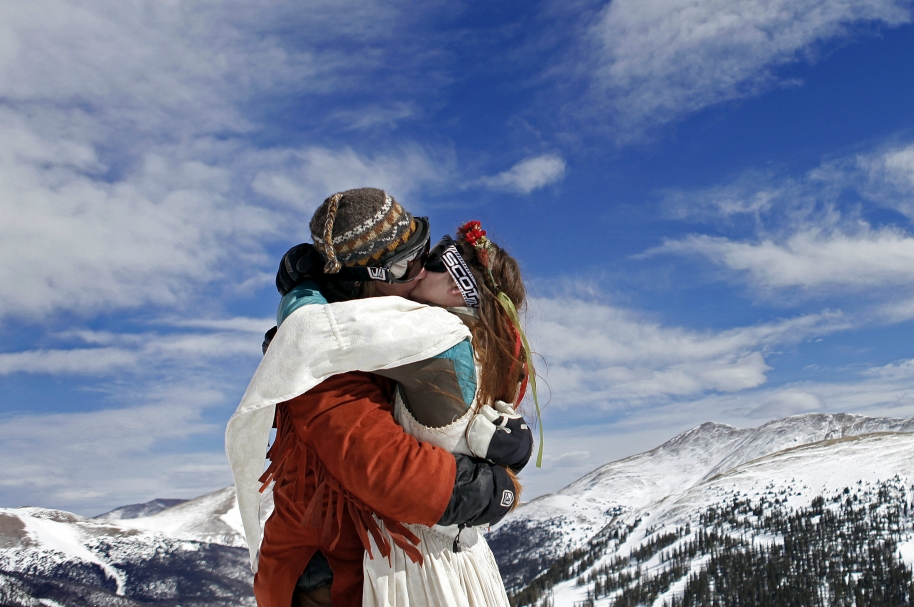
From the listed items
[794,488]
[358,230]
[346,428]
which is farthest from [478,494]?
[794,488]

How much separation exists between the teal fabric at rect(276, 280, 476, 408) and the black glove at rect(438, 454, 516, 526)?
0.24 meters

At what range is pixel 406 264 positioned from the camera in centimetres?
303

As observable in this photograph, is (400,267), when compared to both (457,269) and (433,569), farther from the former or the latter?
(433,569)

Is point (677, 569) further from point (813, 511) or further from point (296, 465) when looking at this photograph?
point (296, 465)

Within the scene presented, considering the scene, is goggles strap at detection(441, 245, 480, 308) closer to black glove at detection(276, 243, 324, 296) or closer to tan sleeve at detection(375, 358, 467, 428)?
tan sleeve at detection(375, 358, 467, 428)

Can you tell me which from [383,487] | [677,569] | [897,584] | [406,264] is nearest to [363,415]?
[383,487]

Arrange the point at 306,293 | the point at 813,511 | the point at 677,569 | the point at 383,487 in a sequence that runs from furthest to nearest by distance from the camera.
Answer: the point at 813,511, the point at 677,569, the point at 306,293, the point at 383,487

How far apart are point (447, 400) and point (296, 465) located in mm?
704

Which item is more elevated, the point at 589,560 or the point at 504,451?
the point at 504,451

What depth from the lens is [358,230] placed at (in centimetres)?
290

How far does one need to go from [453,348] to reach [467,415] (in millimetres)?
262

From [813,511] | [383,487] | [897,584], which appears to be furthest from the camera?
[813,511]

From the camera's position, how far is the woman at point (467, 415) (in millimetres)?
2689

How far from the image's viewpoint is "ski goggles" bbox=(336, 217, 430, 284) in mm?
2963
